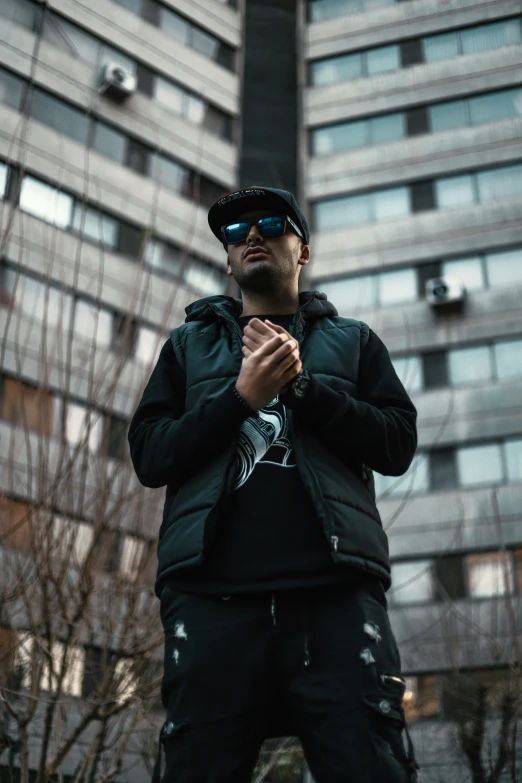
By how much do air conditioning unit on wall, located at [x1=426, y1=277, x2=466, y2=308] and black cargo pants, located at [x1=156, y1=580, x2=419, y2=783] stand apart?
23.9 m

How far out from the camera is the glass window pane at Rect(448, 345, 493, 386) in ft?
82.9

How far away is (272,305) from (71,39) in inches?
951

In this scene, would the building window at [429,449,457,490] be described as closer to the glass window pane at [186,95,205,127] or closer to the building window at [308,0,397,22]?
the glass window pane at [186,95,205,127]

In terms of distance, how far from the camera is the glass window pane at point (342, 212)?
1113 inches

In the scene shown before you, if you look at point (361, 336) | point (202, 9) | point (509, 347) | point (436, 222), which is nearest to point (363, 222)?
point (436, 222)

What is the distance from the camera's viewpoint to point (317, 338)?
2.90 m

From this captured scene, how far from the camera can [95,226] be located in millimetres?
23391

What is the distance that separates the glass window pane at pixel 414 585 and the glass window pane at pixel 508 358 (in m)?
5.17

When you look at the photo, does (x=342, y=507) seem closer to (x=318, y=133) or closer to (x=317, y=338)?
(x=317, y=338)

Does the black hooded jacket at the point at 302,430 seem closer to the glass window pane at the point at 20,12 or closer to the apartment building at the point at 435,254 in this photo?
the apartment building at the point at 435,254

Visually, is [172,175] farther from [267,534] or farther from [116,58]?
[267,534]

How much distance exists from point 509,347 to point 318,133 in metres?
9.27

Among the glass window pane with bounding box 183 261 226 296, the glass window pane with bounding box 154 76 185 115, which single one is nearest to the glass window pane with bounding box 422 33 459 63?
the glass window pane with bounding box 154 76 185 115

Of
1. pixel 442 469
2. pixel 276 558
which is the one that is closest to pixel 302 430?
pixel 276 558
